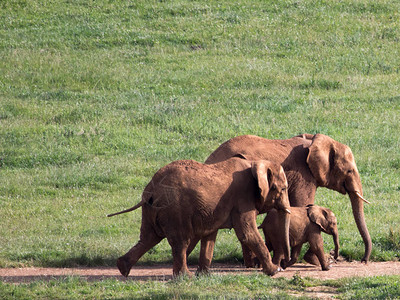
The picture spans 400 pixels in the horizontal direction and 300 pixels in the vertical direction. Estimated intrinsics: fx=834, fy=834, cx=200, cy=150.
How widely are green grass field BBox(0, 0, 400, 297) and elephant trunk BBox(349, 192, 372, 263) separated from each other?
0.40 meters

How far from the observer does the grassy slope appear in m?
13.5

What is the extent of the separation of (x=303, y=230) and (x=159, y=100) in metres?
10.4

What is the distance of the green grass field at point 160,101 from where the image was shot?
13.4 metres

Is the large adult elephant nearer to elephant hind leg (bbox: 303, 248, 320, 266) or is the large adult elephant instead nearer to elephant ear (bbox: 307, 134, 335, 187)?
elephant ear (bbox: 307, 134, 335, 187)

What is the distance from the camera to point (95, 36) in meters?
26.8

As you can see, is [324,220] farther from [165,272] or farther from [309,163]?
[165,272]

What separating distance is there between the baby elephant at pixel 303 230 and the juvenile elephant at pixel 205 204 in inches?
13.1

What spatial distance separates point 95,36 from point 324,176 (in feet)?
52.8

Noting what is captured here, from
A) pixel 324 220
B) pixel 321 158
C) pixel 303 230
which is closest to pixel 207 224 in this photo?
pixel 303 230

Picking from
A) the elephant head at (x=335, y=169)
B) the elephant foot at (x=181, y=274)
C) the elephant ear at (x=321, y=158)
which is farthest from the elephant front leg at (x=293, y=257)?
the elephant foot at (x=181, y=274)

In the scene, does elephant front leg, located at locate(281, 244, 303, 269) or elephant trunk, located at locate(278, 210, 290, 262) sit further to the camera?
elephant front leg, located at locate(281, 244, 303, 269)

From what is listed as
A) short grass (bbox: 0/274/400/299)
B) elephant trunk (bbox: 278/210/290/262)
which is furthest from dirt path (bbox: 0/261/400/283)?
short grass (bbox: 0/274/400/299)

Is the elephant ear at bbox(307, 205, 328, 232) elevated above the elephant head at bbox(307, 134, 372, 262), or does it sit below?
below

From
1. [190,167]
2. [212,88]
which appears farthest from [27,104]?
[190,167]
